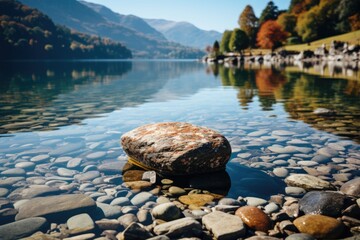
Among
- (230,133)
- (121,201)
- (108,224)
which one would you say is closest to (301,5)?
(230,133)

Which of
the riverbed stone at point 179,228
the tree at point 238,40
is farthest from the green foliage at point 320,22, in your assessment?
the riverbed stone at point 179,228

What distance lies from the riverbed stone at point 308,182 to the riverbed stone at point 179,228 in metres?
2.64

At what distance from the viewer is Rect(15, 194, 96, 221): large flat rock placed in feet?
16.7

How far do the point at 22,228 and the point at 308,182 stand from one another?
531 cm

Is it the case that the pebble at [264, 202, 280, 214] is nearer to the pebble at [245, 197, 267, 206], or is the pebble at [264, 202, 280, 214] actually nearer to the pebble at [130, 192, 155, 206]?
the pebble at [245, 197, 267, 206]

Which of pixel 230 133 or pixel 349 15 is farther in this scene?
pixel 349 15

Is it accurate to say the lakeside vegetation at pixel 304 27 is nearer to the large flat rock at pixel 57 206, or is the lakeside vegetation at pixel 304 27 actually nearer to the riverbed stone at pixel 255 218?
the riverbed stone at pixel 255 218

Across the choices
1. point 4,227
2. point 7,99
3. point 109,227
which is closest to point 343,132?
point 109,227

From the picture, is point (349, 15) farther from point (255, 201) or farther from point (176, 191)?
point (176, 191)

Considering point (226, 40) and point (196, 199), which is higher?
point (226, 40)

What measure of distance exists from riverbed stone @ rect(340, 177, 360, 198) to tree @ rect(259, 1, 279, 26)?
127573 mm

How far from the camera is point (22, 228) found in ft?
15.2

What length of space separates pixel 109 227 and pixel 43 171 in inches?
127

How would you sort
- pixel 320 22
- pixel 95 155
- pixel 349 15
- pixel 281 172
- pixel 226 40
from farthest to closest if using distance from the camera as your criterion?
pixel 226 40, pixel 320 22, pixel 349 15, pixel 95 155, pixel 281 172
